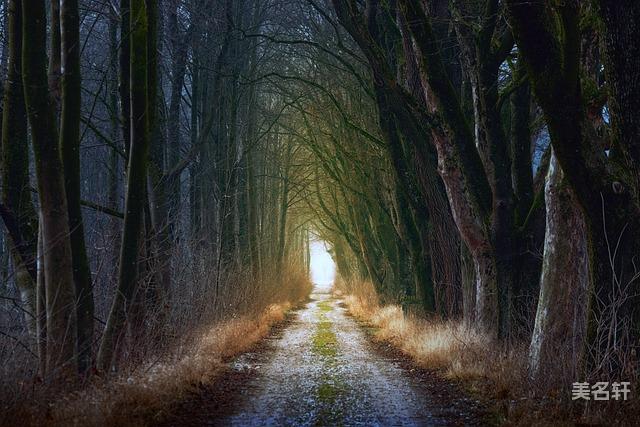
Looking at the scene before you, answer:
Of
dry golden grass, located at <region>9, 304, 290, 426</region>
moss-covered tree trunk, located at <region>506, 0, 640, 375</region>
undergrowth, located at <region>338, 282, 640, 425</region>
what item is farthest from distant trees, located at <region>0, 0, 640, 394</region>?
dry golden grass, located at <region>9, 304, 290, 426</region>

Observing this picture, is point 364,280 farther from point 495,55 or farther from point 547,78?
point 547,78

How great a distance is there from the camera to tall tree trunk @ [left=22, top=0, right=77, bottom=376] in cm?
596

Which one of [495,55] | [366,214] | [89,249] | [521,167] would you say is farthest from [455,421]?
[366,214]

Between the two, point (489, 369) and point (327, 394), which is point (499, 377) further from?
point (327, 394)

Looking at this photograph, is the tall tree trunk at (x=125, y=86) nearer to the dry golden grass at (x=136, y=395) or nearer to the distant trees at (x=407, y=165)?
the distant trees at (x=407, y=165)

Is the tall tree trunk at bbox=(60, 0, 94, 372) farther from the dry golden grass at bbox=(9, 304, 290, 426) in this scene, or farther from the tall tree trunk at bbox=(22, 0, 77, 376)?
the dry golden grass at bbox=(9, 304, 290, 426)

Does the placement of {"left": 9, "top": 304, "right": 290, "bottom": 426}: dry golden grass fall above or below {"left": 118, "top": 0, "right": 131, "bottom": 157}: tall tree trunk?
below


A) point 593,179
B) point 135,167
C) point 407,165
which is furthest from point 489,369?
point 407,165

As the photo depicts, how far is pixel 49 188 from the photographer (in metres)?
5.99

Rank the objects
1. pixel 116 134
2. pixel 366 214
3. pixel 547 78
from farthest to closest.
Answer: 1. pixel 366 214
2. pixel 116 134
3. pixel 547 78

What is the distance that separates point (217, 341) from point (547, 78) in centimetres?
691

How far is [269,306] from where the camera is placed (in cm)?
1948

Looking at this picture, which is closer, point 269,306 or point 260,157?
point 269,306

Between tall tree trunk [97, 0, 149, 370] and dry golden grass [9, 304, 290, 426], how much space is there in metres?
0.65
